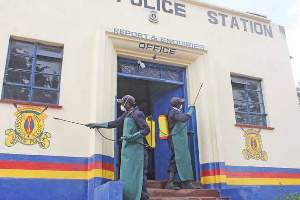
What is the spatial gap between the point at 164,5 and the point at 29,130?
4.36 m

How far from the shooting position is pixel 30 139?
229 inches

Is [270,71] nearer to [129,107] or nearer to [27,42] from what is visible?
[129,107]

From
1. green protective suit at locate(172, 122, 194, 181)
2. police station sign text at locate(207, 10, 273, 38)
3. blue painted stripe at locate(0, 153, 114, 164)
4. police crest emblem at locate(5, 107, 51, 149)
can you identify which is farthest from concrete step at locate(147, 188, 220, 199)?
police station sign text at locate(207, 10, 273, 38)

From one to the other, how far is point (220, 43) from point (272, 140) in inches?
108

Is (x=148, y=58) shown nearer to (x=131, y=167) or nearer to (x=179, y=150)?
(x=179, y=150)

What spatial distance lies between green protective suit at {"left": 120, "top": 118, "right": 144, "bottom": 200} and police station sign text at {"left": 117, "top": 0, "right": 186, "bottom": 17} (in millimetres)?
3466

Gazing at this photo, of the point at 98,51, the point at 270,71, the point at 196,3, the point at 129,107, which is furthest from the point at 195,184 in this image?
the point at 196,3

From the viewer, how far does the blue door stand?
7547 mm

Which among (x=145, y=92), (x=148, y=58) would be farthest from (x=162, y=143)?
(x=145, y=92)

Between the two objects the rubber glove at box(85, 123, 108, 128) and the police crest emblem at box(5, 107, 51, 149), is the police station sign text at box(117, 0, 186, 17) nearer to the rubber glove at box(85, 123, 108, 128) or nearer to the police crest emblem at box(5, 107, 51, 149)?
the rubber glove at box(85, 123, 108, 128)

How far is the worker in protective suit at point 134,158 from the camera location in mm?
5062

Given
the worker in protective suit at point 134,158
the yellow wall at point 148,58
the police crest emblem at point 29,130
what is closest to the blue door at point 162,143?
the yellow wall at point 148,58

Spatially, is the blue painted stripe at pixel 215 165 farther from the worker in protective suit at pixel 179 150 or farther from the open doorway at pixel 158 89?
the worker in protective suit at pixel 179 150

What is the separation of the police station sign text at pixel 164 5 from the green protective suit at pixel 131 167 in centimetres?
347
